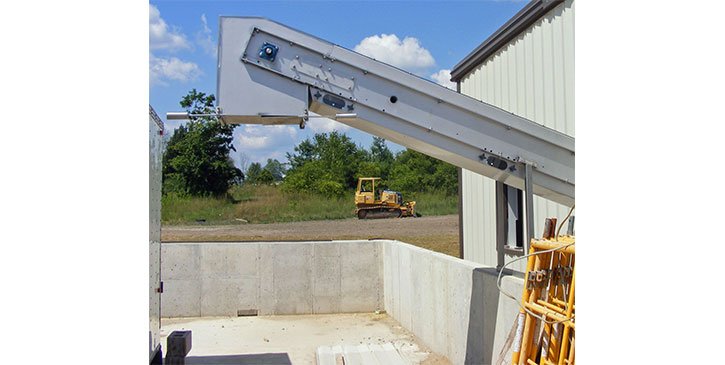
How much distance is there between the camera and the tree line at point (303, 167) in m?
31.4

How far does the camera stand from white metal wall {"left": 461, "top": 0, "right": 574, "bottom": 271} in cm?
646

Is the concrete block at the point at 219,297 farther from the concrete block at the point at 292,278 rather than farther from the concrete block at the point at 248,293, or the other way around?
the concrete block at the point at 292,278

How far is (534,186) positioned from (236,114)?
2.51 metres

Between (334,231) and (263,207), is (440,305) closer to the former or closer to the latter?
(334,231)

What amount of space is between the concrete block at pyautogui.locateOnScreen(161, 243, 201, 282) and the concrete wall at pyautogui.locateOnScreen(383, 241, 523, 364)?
3.88 metres

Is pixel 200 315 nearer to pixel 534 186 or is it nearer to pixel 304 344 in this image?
pixel 304 344

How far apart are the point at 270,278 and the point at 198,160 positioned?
66.5 feet

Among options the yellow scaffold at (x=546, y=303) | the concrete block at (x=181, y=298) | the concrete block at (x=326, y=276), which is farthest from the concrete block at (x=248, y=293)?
the yellow scaffold at (x=546, y=303)

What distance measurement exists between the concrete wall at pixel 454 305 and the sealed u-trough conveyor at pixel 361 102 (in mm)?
1107

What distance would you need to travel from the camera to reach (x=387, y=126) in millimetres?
5137

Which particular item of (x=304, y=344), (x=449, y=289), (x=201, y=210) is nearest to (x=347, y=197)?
(x=201, y=210)

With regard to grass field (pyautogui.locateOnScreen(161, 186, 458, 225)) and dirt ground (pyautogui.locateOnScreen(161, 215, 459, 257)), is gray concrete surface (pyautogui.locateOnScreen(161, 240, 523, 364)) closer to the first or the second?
dirt ground (pyautogui.locateOnScreen(161, 215, 459, 257))

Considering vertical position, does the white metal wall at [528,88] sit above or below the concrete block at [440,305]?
above

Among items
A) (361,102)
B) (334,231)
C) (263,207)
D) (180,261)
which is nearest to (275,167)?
(263,207)
